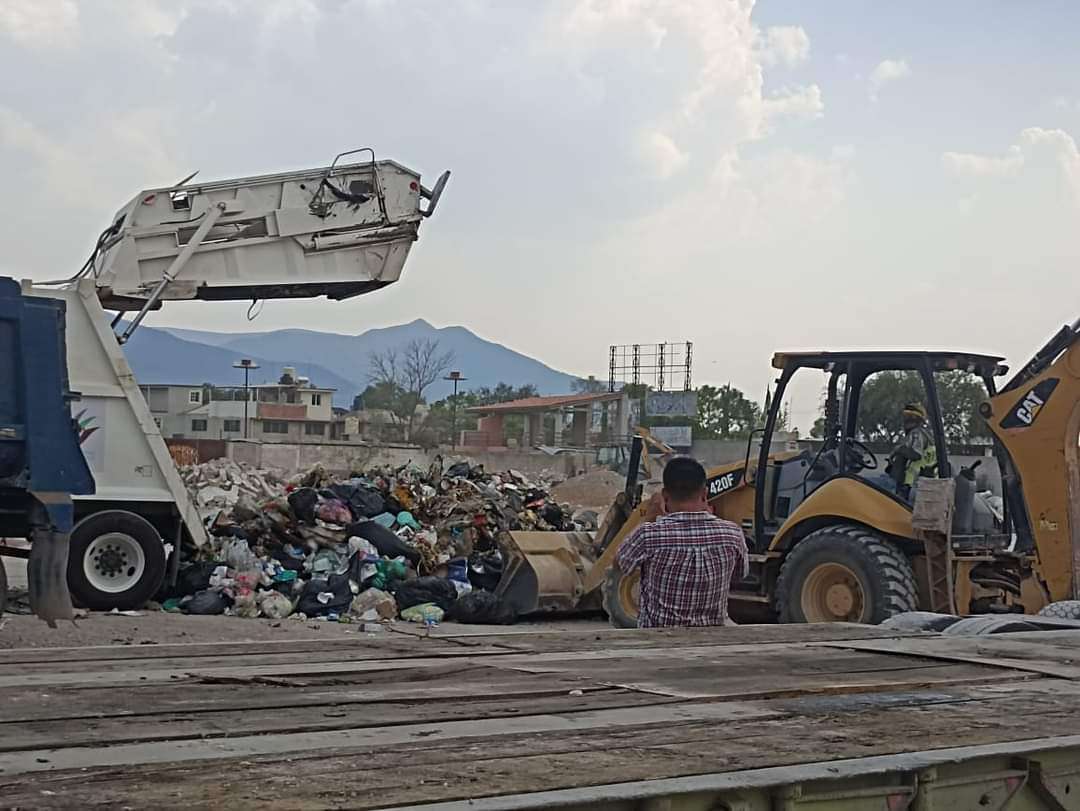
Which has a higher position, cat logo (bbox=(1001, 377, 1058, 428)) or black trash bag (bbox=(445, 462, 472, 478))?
cat logo (bbox=(1001, 377, 1058, 428))

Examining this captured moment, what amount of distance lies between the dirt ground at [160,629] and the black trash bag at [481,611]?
9 centimetres

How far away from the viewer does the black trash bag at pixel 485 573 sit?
42.7 ft

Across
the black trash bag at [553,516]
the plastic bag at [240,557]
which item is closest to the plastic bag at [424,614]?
the plastic bag at [240,557]

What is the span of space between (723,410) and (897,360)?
5702cm

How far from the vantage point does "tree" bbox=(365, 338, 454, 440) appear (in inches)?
2918

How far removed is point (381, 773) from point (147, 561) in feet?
32.3

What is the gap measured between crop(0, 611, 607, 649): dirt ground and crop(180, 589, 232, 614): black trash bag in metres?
0.23

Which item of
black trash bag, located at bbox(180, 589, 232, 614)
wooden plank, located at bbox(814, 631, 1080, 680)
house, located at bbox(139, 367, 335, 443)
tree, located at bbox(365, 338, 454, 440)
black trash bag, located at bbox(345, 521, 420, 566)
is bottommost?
black trash bag, located at bbox(180, 589, 232, 614)

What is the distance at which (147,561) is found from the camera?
11523 mm

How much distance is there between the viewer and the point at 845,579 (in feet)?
31.7

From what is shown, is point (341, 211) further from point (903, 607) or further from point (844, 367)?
point (903, 607)

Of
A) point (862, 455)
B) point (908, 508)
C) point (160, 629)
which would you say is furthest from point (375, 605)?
point (908, 508)

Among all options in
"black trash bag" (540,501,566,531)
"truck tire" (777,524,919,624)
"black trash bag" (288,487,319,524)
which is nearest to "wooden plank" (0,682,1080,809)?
"truck tire" (777,524,919,624)

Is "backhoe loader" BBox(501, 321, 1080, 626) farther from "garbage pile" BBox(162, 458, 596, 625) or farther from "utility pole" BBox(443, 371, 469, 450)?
"utility pole" BBox(443, 371, 469, 450)
